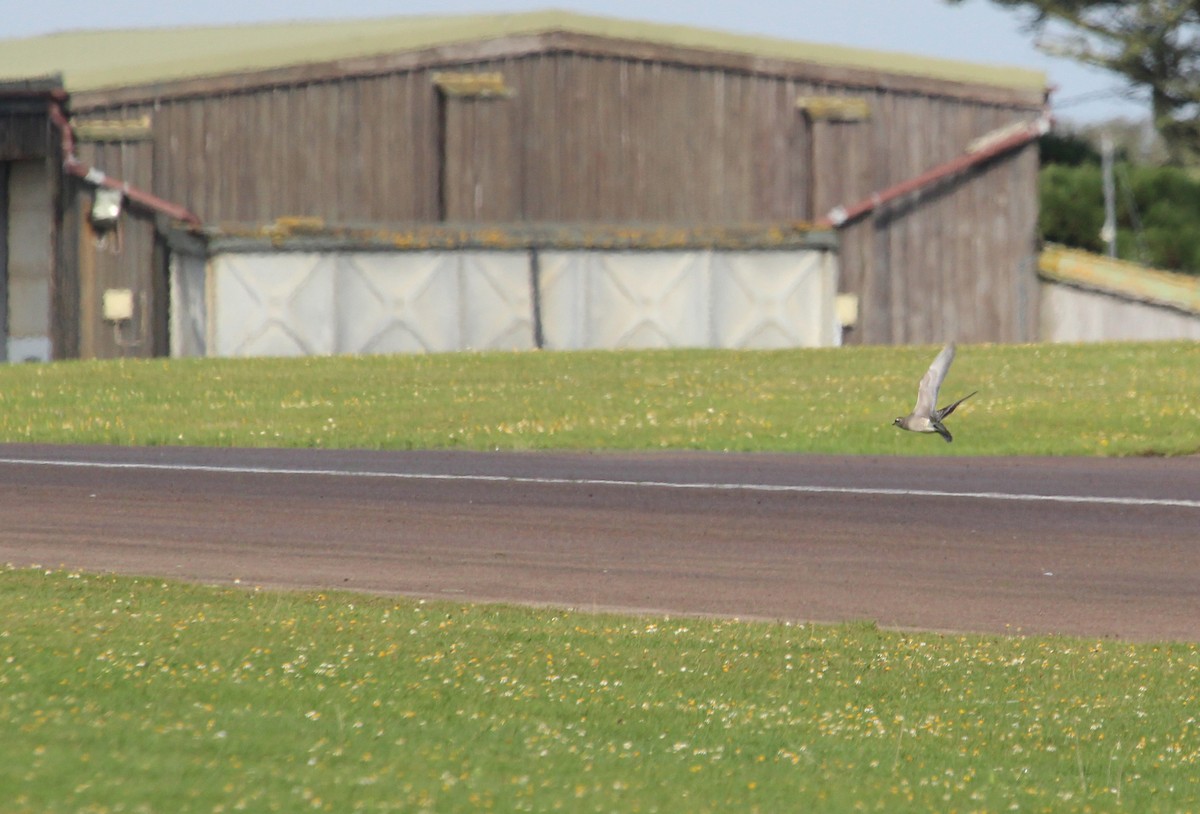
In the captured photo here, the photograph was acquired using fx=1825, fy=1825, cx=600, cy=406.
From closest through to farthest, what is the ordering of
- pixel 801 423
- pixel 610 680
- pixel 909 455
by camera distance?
pixel 610 680 → pixel 909 455 → pixel 801 423

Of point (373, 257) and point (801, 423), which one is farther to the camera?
point (373, 257)

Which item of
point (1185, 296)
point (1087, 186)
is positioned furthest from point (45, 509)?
point (1087, 186)


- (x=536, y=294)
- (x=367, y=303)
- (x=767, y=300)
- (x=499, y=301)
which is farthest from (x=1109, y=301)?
(x=367, y=303)

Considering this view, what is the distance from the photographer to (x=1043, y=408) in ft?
99.6

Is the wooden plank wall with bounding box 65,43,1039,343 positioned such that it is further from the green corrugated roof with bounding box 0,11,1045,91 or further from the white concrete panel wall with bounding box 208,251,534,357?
the white concrete panel wall with bounding box 208,251,534,357

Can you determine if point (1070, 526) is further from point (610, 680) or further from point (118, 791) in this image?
point (118, 791)

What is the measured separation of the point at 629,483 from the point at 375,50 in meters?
21.4

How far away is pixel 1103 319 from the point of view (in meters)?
46.0

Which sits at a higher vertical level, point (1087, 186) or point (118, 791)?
point (1087, 186)

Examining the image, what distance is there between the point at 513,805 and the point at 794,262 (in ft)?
117

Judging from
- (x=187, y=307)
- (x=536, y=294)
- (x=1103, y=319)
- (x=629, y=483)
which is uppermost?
(x=536, y=294)

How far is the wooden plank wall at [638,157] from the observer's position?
1607 inches

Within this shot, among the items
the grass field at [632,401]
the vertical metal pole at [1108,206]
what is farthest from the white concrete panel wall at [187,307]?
the vertical metal pole at [1108,206]

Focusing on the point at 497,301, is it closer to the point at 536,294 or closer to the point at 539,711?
the point at 536,294
